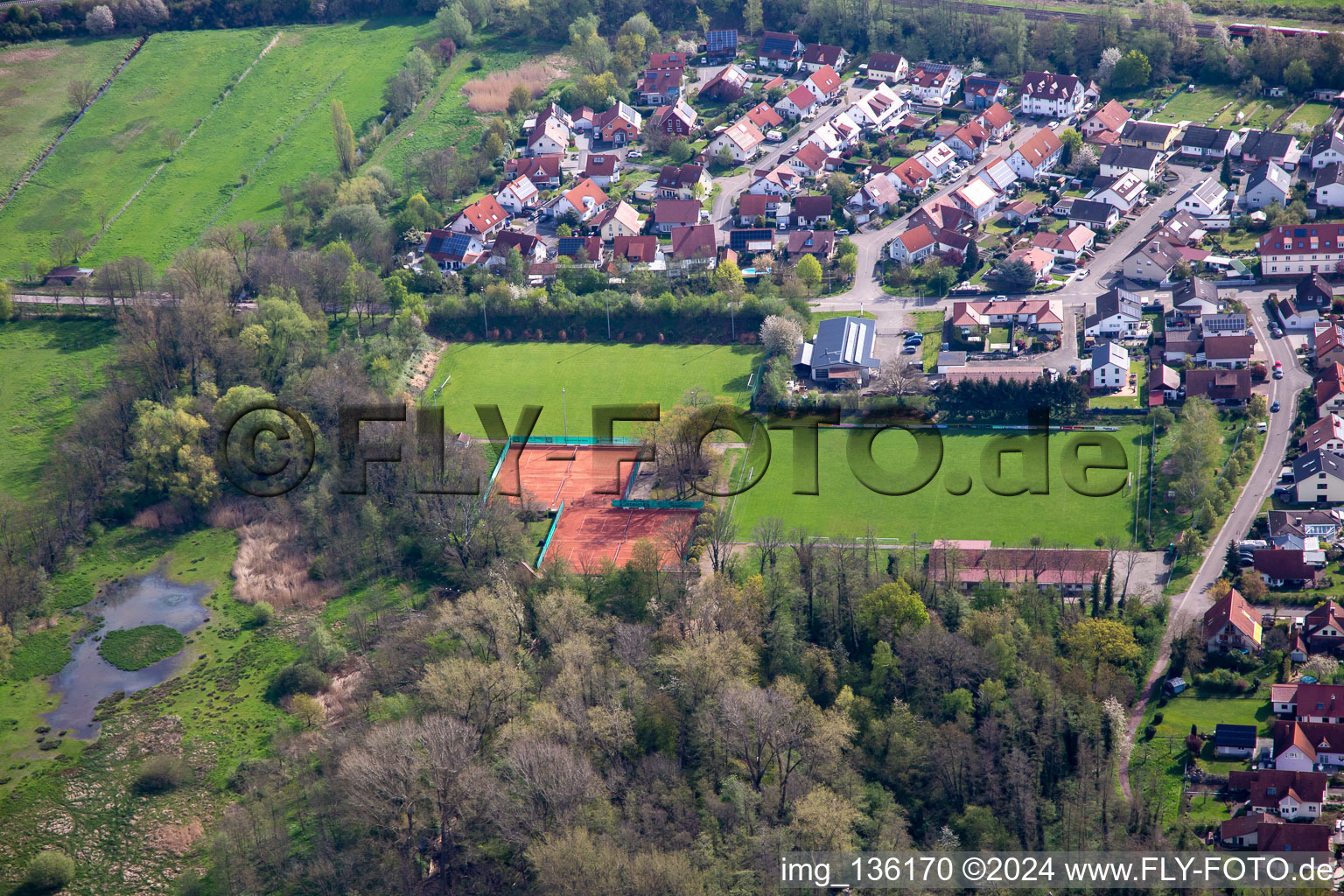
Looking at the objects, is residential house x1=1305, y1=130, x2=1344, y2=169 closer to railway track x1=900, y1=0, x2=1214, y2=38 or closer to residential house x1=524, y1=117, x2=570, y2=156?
railway track x1=900, y1=0, x2=1214, y2=38

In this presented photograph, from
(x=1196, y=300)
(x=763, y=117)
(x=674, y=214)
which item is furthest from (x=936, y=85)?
(x=1196, y=300)

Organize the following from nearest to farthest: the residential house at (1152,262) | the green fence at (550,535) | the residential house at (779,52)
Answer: the green fence at (550,535), the residential house at (1152,262), the residential house at (779,52)

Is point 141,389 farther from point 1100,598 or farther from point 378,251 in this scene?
point 1100,598

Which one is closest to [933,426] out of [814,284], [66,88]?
[814,284]

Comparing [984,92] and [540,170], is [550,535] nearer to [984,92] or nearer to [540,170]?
[540,170]

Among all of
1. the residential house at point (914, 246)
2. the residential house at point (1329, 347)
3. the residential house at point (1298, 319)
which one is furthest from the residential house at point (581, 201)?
the residential house at point (1329, 347)

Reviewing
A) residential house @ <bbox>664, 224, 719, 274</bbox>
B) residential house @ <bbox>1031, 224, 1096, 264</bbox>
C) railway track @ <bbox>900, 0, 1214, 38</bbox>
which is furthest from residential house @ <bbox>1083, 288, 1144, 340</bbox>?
railway track @ <bbox>900, 0, 1214, 38</bbox>

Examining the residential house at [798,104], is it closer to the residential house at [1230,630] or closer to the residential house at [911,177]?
the residential house at [911,177]
